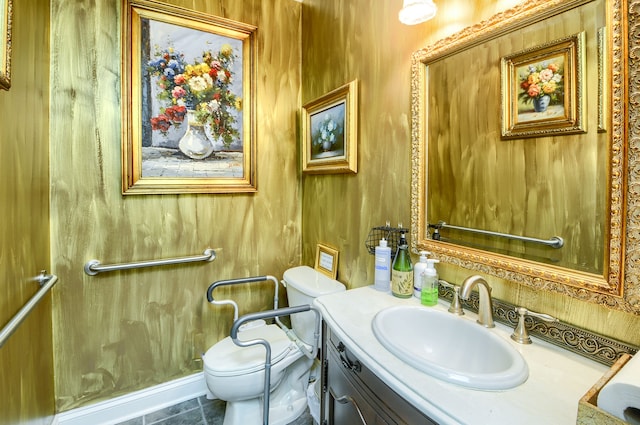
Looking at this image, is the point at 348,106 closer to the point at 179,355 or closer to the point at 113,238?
the point at 113,238

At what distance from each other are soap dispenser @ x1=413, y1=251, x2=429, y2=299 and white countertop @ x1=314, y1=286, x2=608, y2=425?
290mm

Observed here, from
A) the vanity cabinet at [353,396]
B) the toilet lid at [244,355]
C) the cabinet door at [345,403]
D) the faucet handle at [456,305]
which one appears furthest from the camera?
the toilet lid at [244,355]

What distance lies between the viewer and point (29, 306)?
112 centimetres

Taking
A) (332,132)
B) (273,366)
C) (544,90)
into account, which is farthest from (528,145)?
(273,366)

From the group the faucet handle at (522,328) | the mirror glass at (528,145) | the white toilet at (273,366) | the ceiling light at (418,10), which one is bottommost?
the white toilet at (273,366)

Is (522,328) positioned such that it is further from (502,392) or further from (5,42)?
(5,42)

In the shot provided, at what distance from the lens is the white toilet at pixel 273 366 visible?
1.47 metres

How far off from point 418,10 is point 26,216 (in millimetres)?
1688

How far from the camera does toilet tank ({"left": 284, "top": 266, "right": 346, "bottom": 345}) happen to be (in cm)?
160

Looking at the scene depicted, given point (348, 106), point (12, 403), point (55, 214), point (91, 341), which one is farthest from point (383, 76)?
point (91, 341)

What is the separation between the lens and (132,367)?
1736 millimetres

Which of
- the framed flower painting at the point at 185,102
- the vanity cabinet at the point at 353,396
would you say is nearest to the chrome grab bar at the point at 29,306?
the framed flower painting at the point at 185,102

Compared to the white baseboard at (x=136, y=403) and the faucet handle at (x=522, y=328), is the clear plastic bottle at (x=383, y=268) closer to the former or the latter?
the faucet handle at (x=522, y=328)

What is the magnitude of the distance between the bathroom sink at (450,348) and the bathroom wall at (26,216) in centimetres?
125
